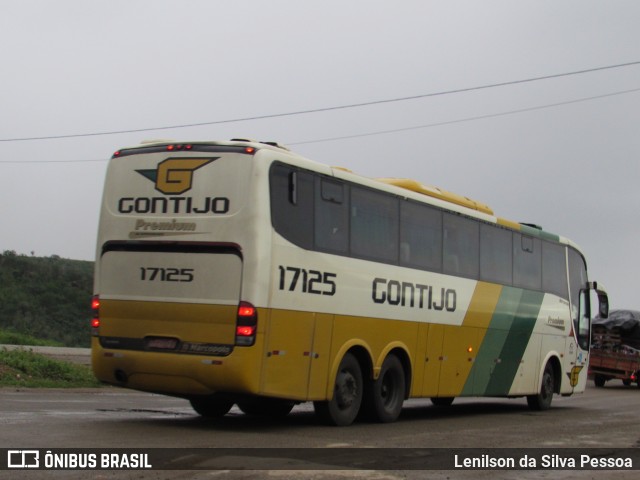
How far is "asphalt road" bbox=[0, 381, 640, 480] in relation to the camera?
32.4 feet

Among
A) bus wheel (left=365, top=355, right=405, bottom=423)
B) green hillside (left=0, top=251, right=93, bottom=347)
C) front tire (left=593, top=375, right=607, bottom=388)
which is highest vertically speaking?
green hillside (left=0, top=251, right=93, bottom=347)

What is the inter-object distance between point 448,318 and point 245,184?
19.1ft

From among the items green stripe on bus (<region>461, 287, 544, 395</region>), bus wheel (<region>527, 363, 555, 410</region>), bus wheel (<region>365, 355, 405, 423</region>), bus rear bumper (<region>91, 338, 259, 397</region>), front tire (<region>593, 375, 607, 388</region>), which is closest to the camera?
bus rear bumper (<region>91, 338, 259, 397</region>)

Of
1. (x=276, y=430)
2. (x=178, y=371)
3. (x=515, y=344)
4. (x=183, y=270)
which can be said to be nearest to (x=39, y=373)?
(x=515, y=344)

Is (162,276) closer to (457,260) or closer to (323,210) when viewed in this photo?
(323,210)

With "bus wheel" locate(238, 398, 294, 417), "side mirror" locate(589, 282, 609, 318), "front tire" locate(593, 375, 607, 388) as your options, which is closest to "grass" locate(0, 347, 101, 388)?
"bus wheel" locate(238, 398, 294, 417)

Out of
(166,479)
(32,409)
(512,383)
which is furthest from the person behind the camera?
(512,383)

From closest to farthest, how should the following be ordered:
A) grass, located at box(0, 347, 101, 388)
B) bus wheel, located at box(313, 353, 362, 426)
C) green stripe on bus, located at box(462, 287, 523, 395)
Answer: bus wheel, located at box(313, 353, 362, 426)
green stripe on bus, located at box(462, 287, 523, 395)
grass, located at box(0, 347, 101, 388)

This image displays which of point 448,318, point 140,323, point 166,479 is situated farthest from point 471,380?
point 166,479

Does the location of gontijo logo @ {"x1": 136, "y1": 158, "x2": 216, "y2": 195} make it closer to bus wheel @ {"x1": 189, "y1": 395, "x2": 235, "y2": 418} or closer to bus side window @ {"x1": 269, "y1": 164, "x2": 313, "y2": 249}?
bus side window @ {"x1": 269, "y1": 164, "x2": 313, "y2": 249}

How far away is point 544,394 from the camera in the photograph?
819 inches

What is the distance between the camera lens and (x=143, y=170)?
13.1m

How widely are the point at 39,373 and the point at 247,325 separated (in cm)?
1123

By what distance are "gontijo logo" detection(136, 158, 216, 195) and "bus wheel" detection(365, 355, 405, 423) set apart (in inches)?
169
